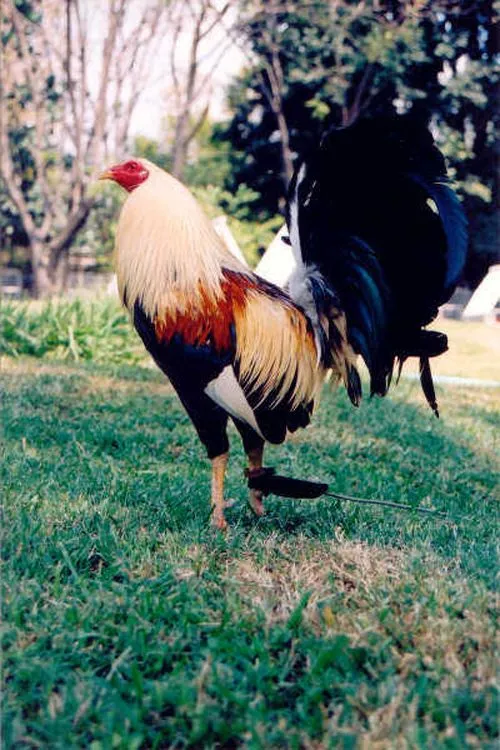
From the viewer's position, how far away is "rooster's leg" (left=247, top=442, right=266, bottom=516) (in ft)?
9.87

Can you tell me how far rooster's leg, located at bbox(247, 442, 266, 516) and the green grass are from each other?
57 millimetres

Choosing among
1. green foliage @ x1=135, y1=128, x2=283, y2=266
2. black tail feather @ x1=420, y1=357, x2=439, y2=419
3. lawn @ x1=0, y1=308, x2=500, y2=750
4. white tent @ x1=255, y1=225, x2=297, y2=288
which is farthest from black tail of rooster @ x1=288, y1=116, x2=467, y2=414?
green foliage @ x1=135, y1=128, x2=283, y2=266

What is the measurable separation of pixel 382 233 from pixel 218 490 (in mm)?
1214

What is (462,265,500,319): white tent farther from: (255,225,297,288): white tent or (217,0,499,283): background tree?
(217,0,499,283): background tree

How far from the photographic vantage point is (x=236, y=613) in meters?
2.15

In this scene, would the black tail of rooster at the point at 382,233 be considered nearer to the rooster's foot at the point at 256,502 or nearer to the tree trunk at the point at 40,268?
the rooster's foot at the point at 256,502

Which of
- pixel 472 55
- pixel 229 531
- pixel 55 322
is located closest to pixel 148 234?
pixel 229 531

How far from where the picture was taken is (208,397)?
9.07 feet

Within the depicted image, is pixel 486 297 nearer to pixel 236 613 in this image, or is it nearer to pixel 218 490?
pixel 218 490

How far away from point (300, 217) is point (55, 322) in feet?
21.3

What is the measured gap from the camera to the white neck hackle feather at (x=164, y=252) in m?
2.74

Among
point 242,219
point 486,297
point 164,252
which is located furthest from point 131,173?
point 242,219

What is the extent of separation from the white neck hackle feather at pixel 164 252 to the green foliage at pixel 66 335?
5.81 metres

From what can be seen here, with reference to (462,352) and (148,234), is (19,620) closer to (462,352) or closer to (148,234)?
(148,234)
